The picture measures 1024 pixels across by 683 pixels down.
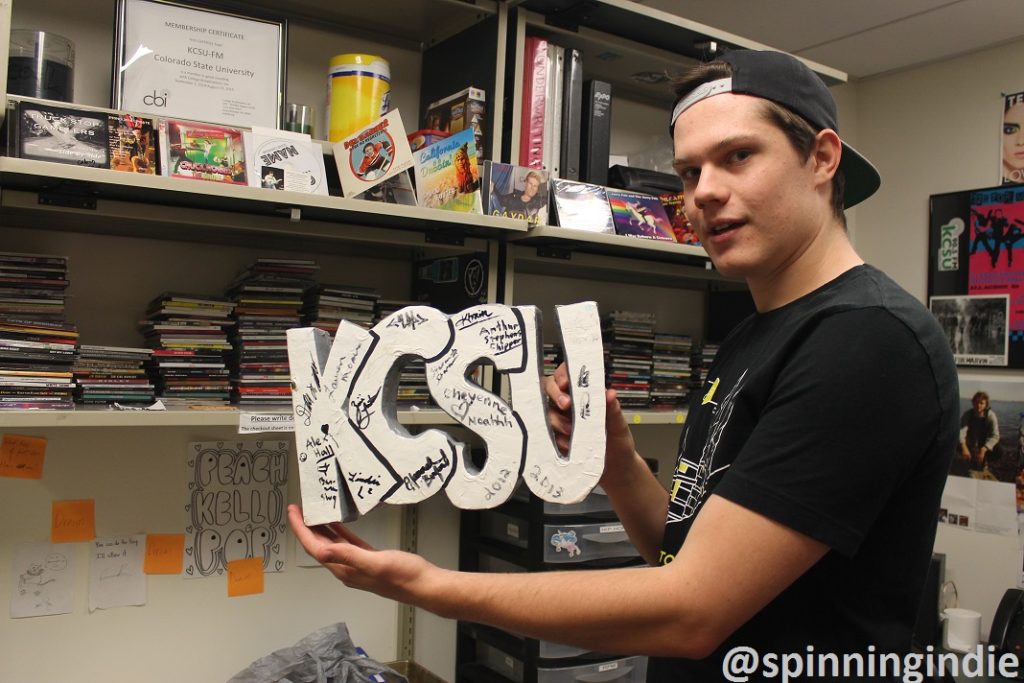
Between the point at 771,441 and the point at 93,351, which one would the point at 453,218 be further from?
the point at 771,441

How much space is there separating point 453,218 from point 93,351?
0.72 meters

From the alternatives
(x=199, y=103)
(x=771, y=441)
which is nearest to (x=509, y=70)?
(x=199, y=103)

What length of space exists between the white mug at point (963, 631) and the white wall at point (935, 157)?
14cm

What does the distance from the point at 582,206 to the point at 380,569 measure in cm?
117

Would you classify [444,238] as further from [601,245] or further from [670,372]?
[670,372]

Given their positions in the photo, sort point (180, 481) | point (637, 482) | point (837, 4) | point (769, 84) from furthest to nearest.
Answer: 1. point (837, 4)
2. point (180, 481)
3. point (637, 482)
4. point (769, 84)

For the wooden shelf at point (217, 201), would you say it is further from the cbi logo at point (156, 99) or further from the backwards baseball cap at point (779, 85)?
the backwards baseball cap at point (779, 85)

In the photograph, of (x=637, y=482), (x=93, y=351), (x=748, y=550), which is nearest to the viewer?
(x=748, y=550)

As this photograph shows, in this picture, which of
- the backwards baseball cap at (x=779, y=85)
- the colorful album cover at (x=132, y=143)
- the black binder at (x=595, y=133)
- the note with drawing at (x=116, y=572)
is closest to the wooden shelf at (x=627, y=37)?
the black binder at (x=595, y=133)

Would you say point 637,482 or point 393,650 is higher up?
point 637,482

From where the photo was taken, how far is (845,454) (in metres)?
0.78

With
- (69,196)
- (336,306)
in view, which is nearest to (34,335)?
(69,196)

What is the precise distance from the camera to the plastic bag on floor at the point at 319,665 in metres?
1.73

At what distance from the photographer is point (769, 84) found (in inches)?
37.3
